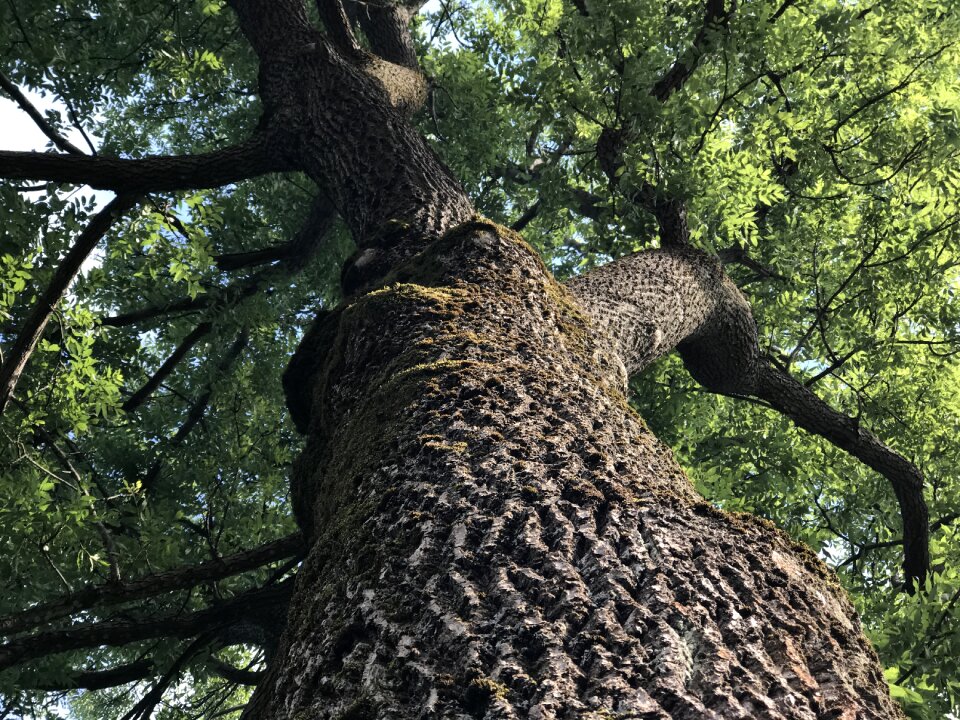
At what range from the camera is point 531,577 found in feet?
5.40

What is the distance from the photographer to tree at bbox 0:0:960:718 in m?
1.64

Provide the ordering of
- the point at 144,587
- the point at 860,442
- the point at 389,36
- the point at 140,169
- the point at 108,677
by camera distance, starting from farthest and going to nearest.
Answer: the point at 389,36, the point at 108,677, the point at 860,442, the point at 140,169, the point at 144,587

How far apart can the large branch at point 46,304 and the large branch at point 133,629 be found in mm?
1097

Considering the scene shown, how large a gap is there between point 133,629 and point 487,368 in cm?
217

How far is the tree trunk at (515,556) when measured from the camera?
1417mm

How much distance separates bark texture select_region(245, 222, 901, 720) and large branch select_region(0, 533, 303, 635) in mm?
942

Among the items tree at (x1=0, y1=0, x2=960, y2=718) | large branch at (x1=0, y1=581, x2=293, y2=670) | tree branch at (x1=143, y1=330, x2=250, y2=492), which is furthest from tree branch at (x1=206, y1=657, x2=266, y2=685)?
large branch at (x1=0, y1=581, x2=293, y2=670)

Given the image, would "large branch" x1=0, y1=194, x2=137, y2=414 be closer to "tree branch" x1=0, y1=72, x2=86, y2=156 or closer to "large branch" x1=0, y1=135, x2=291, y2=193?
"large branch" x1=0, y1=135, x2=291, y2=193

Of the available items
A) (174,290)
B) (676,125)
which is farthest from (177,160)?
(174,290)

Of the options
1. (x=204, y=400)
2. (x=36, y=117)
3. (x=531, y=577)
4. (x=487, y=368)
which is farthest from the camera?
(x=204, y=400)

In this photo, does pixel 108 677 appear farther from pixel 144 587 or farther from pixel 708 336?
pixel 708 336

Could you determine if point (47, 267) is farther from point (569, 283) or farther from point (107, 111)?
point (107, 111)

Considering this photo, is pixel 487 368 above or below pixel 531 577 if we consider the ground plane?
above

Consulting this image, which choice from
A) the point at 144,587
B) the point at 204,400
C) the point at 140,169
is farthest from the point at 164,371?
the point at 144,587
